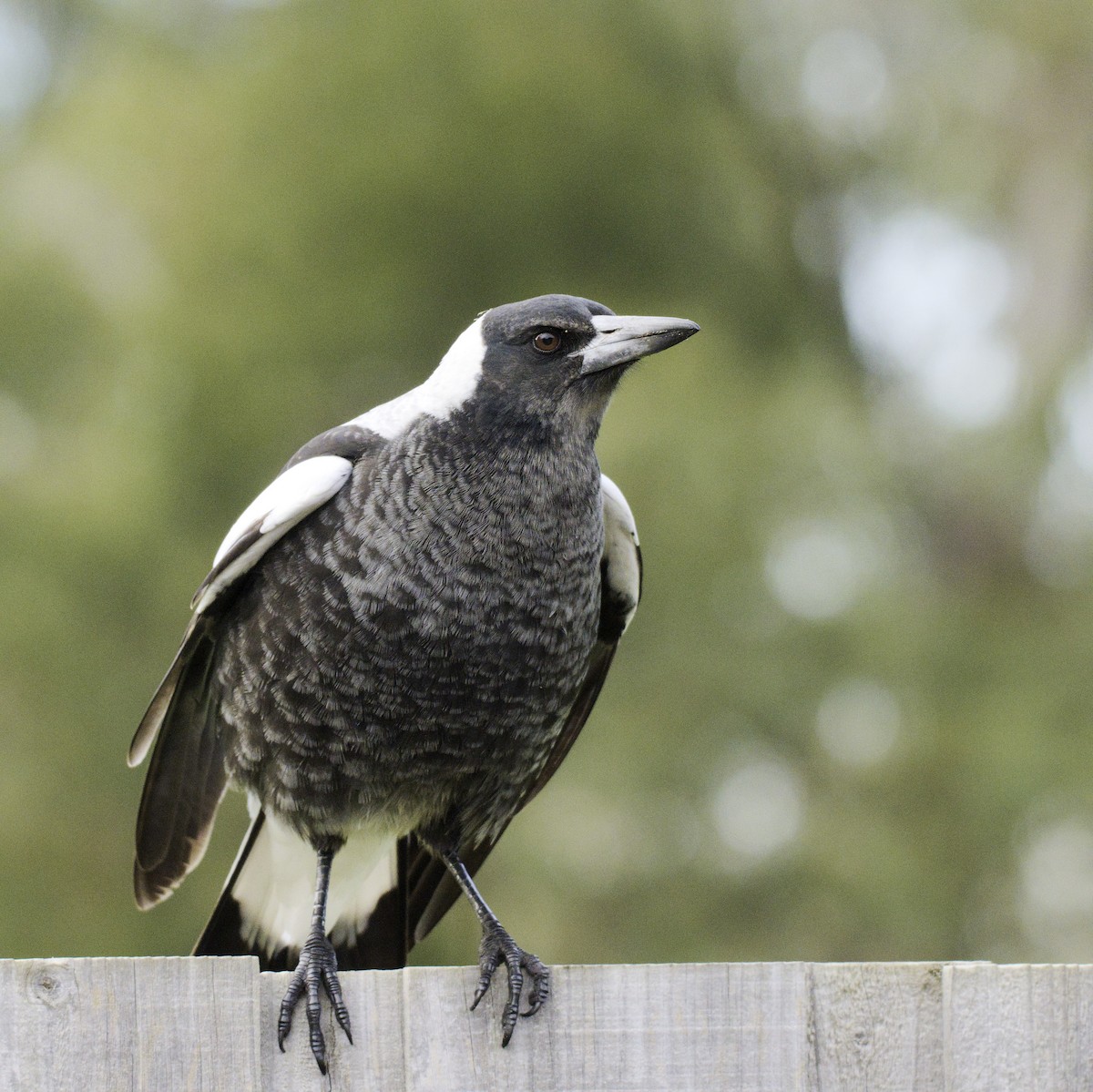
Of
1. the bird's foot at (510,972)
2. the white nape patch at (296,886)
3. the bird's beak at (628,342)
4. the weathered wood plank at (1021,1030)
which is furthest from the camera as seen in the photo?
the white nape patch at (296,886)

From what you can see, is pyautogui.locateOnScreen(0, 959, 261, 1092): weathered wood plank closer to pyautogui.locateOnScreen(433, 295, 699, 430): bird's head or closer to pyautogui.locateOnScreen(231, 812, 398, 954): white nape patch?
pyautogui.locateOnScreen(231, 812, 398, 954): white nape patch

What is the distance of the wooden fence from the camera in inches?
61.4

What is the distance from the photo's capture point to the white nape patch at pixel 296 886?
8.55 feet

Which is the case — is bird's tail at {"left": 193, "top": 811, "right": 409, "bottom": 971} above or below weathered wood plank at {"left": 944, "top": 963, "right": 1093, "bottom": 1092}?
above

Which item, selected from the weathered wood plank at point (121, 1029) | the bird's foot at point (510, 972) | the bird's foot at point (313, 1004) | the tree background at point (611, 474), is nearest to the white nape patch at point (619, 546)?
the bird's foot at point (510, 972)

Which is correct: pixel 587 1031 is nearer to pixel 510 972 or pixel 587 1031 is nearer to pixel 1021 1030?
pixel 510 972

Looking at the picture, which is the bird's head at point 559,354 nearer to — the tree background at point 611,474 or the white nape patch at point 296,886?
the white nape patch at point 296,886

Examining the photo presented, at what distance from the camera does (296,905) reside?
266 centimetres

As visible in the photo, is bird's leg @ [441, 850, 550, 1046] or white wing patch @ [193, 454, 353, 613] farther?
white wing patch @ [193, 454, 353, 613]

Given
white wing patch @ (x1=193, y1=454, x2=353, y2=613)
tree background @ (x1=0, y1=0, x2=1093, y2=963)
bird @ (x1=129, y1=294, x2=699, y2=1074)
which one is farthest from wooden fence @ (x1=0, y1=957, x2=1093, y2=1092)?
tree background @ (x1=0, y1=0, x2=1093, y2=963)

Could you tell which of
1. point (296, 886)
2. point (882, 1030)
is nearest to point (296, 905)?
point (296, 886)

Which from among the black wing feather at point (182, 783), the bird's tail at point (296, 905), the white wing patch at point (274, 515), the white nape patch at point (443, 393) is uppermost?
the white nape patch at point (443, 393)

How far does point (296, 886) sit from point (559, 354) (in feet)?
3.48

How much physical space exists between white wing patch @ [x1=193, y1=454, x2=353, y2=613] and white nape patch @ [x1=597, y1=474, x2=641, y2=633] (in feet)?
1.64
